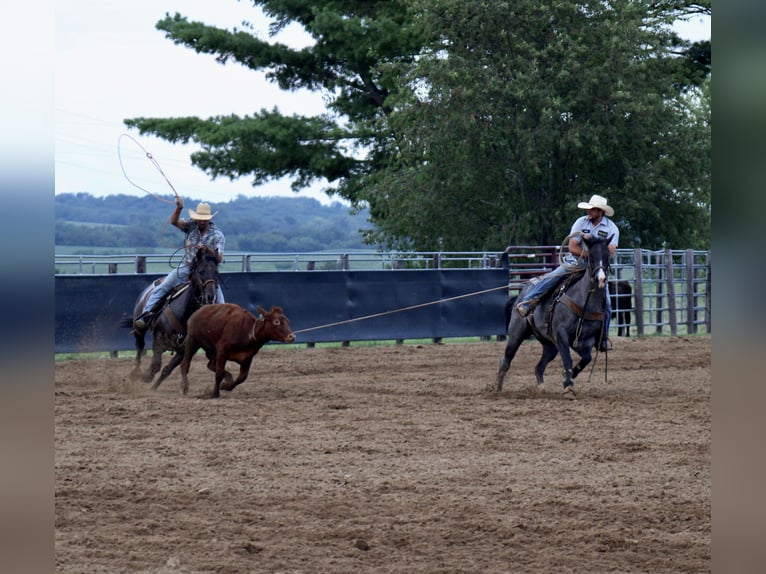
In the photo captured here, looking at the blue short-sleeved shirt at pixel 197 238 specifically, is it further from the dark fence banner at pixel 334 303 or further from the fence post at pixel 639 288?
the fence post at pixel 639 288

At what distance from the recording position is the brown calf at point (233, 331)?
37.8ft

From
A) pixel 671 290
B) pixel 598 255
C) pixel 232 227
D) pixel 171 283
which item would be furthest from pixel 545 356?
pixel 232 227

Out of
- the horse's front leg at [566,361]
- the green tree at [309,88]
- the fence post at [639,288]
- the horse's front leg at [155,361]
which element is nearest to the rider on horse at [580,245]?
the horse's front leg at [566,361]

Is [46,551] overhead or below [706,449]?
overhead

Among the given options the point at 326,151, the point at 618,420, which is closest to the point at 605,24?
the point at 326,151

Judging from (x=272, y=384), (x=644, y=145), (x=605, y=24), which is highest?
(x=605, y=24)

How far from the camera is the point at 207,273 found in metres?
12.2

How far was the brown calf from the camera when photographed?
37.8 ft

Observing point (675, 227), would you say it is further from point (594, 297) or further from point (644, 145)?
point (594, 297)

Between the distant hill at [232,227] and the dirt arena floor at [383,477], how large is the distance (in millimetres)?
72703

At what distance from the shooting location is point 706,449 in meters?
8.96

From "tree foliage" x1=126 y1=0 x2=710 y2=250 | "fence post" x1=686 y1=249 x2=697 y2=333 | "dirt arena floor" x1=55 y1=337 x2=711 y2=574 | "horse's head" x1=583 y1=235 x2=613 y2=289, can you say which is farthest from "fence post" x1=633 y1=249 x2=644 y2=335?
"horse's head" x1=583 y1=235 x2=613 y2=289

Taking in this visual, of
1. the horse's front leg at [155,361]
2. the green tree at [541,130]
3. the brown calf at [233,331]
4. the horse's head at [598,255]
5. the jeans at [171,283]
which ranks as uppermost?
the green tree at [541,130]

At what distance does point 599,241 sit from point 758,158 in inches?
396
